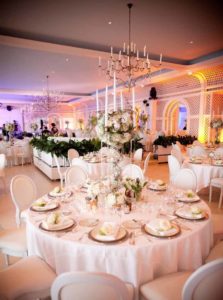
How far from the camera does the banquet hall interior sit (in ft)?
5.39

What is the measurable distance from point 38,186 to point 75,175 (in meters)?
2.84

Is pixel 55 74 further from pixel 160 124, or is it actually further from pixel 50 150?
pixel 160 124

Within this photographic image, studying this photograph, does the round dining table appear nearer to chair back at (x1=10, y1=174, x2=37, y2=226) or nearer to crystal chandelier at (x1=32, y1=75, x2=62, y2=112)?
chair back at (x1=10, y1=174, x2=37, y2=226)

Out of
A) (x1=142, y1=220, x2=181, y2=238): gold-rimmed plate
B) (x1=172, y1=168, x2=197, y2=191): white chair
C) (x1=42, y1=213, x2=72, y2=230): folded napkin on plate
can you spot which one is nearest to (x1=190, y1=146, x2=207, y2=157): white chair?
(x1=172, y1=168, x2=197, y2=191): white chair

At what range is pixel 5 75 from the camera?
413 inches

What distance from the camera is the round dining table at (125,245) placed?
1.64 metres

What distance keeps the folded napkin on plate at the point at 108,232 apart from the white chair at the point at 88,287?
1.61 feet

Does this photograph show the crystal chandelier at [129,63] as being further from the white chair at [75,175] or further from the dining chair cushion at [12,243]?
the dining chair cushion at [12,243]

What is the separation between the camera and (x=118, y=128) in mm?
2260

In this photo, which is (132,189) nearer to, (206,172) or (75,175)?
(75,175)

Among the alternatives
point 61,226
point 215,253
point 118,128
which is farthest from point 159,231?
point 118,128

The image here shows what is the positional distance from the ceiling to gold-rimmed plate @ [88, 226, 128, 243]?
13.2 ft

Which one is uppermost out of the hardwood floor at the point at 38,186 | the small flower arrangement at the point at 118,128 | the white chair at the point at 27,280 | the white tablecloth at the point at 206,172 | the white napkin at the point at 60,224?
the small flower arrangement at the point at 118,128

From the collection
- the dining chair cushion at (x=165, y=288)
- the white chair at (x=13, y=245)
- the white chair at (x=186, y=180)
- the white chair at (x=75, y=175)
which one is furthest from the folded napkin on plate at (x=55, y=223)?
the white chair at (x=186, y=180)
